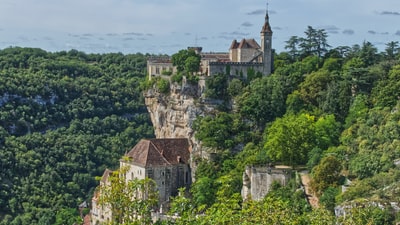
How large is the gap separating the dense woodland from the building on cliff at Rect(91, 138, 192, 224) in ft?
5.36

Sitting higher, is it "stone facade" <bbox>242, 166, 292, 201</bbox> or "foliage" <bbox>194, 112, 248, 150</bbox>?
"foliage" <bbox>194, 112, 248, 150</bbox>

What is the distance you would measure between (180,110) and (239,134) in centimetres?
1039

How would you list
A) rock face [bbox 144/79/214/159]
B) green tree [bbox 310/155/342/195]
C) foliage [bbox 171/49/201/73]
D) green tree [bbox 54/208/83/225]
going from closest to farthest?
green tree [bbox 310/155/342/195] < rock face [bbox 144/79/214/159] < foliage [bbox 171/49/201/73] < green tree [bbox 54/208/83/225]

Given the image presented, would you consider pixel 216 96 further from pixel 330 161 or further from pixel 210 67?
pixel 330 161

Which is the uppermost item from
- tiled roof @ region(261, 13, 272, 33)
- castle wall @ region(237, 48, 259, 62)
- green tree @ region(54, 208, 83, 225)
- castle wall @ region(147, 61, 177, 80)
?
tiled roof @ region(261, 13, 272, 33)

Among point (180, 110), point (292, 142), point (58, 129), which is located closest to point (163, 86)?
point (180, 110)

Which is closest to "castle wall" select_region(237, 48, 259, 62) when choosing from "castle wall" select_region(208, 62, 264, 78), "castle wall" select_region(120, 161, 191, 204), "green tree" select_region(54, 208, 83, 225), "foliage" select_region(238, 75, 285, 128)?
"castle wall" select_region(208, 62, 264, 78)

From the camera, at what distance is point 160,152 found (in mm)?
62500

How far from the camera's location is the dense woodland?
A: 4412cm

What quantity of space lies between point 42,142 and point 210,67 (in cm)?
3489

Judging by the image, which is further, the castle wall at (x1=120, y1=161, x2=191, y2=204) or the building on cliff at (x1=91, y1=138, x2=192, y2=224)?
the building on cliff at (x1=91, y1=138, x2=192, y2=224)

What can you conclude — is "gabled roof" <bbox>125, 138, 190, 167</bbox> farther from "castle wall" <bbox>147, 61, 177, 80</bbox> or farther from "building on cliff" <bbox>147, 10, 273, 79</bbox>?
"castle wall" <bbox>147, 61, 177, 80</bbox>

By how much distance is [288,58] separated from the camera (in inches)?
2992

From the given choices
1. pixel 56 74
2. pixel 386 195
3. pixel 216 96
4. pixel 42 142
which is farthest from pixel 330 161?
pixel 56 74
